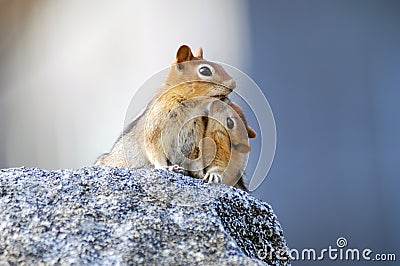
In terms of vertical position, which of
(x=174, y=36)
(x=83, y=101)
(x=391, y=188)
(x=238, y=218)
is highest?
(x=174, y=36)

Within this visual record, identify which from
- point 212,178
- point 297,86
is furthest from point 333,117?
point 212,178

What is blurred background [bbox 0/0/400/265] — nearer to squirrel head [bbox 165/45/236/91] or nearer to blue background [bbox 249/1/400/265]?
blue background [bbox 249/1/400/265]

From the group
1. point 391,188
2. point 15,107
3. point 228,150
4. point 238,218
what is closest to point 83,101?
point 15,107

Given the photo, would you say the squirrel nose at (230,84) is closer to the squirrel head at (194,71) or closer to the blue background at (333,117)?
the squirrel head at (194,71)

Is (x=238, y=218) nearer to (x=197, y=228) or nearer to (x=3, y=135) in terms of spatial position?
(x=197, y=228)

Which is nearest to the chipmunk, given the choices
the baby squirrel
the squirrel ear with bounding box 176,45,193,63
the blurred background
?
the baby squirrel

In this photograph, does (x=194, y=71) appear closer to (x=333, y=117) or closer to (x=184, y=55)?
(x=184, y=55)
